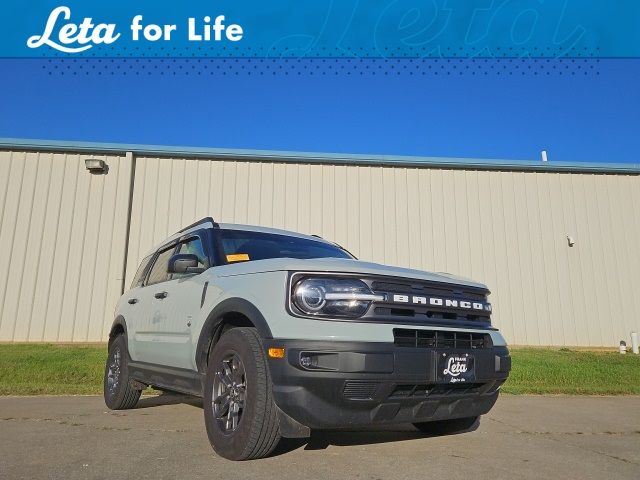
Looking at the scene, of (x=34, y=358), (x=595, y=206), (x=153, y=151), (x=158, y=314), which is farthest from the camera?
(x=595, y=206)

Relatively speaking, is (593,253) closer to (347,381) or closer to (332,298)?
(332,298)

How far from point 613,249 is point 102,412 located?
1519 cm

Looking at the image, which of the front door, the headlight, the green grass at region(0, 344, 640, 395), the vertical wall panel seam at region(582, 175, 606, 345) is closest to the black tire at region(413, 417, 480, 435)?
the headlight

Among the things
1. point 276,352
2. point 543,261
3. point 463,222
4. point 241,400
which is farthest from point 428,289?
point 543,261

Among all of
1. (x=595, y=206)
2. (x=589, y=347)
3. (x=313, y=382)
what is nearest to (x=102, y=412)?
(x=313, y=382)

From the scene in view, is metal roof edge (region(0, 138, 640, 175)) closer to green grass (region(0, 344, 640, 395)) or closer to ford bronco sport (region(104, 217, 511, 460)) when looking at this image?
green grass (region(0, 344, 640, 395))

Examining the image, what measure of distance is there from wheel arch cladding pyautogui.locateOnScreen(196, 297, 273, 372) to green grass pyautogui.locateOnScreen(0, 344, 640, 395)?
3.69m

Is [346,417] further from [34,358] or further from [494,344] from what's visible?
[34,358]

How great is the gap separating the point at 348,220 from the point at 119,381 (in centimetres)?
989

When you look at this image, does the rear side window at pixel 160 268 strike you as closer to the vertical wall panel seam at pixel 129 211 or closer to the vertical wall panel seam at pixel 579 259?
the vertical wall panel seam at pixel 129 211

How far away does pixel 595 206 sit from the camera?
15.4 meters

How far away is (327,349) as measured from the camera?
2881 mm

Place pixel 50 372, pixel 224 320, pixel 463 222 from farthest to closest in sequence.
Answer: pixel 463 222, pixel 50 372, pixel 224 320

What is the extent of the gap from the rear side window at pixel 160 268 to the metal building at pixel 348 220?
865 cm
